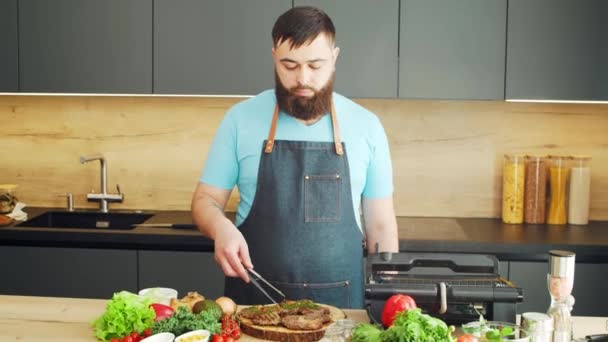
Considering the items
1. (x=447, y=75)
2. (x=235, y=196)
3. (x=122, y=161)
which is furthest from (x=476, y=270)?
(x=122, y=161)

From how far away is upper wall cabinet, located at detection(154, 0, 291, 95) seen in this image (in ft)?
11.8

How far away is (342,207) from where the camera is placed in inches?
111

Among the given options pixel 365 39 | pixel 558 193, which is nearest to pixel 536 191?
pixel 558 193

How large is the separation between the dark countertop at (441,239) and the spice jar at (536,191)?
2.8 inches

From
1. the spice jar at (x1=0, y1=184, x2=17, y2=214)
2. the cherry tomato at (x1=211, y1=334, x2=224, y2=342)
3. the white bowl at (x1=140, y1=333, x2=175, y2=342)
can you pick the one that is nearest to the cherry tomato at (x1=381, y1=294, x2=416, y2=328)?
the cherry tomato at (x1=211, y1=334, x2=224, y2=342)

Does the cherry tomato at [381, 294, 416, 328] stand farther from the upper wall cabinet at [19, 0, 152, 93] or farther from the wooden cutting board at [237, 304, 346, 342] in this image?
the upper wall cabinet at [19, 0, 152, 93]

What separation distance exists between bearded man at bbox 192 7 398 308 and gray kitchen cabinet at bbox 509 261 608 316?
33.6 inches

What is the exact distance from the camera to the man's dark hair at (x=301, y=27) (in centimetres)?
266

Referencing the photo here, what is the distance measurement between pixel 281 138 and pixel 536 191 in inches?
60.0

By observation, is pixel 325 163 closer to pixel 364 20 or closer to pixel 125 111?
pixel 364 20

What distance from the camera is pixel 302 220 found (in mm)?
2803

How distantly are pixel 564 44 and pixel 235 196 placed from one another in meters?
1.72

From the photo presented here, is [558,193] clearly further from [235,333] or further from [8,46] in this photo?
[8,46]

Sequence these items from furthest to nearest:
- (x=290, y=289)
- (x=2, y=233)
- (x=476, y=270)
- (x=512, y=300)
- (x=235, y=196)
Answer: (x=235, y=196)
(x=2, y=233)
(x=290, y=289)
(x=476, y=270)
(x=512, y=300)
